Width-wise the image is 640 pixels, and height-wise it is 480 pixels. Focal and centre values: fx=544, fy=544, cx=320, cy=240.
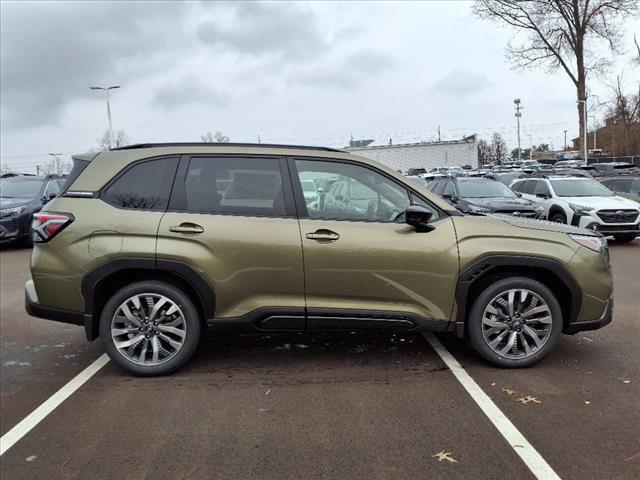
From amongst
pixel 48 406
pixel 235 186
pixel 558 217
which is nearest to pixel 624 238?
pixel 558 217

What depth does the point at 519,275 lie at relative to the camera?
4.52 meters

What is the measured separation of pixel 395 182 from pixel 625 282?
5.39 m

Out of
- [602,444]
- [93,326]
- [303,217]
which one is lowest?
[602,444]

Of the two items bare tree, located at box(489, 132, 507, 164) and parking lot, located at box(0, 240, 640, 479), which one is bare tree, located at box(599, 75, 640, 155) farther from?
parking lot, located at box(0, 240, 640, 479)

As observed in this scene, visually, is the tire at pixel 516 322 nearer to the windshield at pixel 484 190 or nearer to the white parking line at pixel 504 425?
the white parking line at pixel 504 425

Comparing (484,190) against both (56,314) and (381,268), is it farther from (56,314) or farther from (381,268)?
(56,314)

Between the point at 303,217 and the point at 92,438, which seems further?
the point at 303,217

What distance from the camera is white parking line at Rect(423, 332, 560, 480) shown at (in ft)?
9.98

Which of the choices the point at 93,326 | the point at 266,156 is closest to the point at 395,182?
Result: the point at 266,156

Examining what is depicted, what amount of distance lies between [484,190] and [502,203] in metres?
1.28

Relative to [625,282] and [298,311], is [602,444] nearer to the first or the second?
[298,311]

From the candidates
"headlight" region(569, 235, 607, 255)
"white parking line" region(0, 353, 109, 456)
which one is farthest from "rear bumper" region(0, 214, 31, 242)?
"headlight" region(569, 235, 607, 255)

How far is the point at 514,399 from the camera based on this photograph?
13.0 feet

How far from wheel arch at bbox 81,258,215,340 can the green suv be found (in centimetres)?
1
